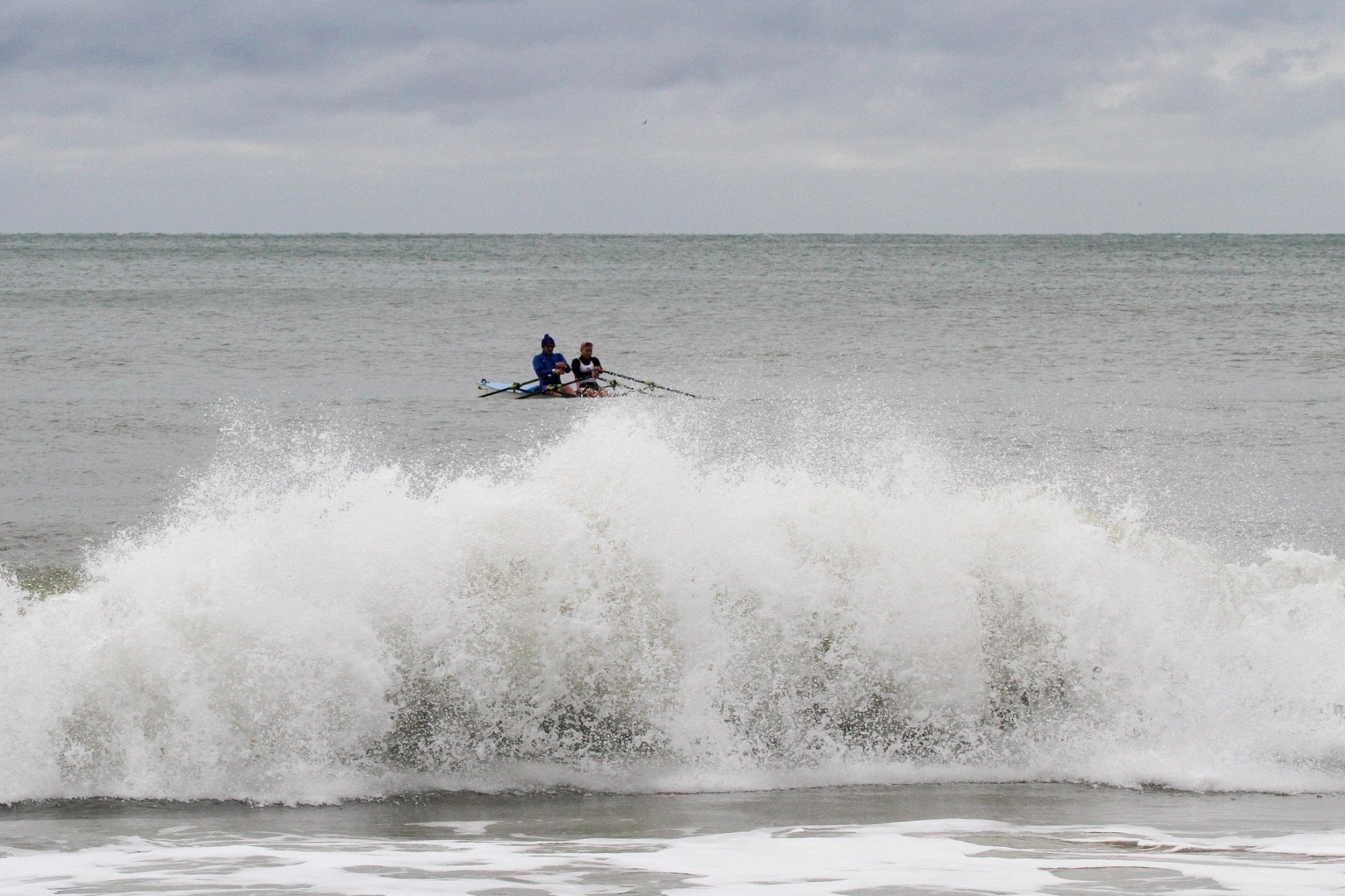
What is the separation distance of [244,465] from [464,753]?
10383 millimetres

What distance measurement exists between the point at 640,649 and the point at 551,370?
1705 cm

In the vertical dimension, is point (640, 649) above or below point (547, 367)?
below

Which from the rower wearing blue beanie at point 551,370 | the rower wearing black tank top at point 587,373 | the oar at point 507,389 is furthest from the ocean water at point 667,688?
the rower wearing black tank top at point 587,373

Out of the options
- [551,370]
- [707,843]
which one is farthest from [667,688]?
[551,370]

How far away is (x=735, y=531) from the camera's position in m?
8.32

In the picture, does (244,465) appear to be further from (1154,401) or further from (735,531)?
(1154,401)

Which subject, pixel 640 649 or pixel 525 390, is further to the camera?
pixel 525 390

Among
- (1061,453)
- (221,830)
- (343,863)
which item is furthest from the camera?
(1061,453)

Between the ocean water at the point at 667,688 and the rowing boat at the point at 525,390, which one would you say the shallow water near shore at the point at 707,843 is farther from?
the rowing boat at the point at 525,390

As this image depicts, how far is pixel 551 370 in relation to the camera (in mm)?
24453

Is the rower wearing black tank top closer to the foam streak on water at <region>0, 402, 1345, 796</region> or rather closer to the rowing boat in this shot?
the rowing boat

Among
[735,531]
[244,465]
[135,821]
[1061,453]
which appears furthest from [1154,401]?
[135,821]

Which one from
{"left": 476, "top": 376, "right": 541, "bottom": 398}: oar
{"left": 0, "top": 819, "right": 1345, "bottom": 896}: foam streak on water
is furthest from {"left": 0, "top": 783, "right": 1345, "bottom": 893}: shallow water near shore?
{"left": 476, "top": 376, "right": 541, "bottom": 398}: oar

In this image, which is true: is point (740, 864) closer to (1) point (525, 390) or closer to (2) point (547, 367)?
(1) point (525, 390)
